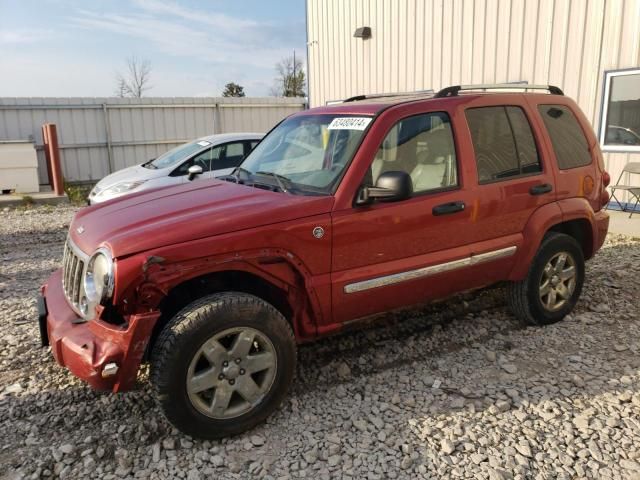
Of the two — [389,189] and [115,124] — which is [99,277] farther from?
[115,124]

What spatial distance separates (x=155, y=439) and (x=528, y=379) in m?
2.46

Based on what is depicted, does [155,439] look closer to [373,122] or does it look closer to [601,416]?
[373,122]

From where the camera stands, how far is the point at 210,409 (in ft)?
9.62

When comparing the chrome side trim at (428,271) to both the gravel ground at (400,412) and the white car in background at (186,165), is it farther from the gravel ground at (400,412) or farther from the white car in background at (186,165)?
the white car in background at (186,165)

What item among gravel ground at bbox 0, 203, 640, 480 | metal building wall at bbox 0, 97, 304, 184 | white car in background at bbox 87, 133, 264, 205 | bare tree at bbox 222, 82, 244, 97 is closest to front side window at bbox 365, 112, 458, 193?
gravel ground at bbox 0, 203, 640, 480

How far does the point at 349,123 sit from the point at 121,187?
20.3 ft

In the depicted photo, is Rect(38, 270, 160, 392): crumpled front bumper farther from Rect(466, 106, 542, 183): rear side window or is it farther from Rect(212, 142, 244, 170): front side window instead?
Rect(212, 142, 244, 170): front side window

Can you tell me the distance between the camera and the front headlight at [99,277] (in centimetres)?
274

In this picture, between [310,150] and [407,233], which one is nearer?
[407,233]

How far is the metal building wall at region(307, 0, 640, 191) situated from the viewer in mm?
8141

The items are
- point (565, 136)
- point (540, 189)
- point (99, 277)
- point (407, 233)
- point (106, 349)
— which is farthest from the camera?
point (565, 136)

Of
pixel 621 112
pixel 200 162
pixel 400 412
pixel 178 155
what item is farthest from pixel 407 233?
pixel 178 155

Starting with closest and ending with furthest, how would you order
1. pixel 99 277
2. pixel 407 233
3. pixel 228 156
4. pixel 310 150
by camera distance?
1. pixel 99 277
2. pixel 407 233
3. pixel 310 150
4. pixel 228 156

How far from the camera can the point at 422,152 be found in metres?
3.63
